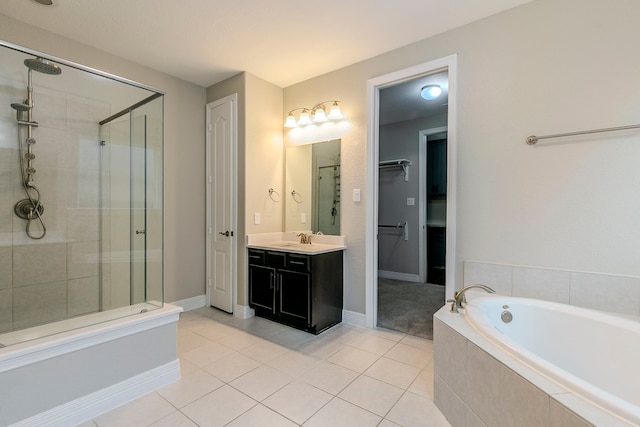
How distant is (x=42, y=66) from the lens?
1981 millimetres

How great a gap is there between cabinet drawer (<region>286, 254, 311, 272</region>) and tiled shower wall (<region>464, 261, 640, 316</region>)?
4.24 ft

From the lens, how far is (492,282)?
2.16 m

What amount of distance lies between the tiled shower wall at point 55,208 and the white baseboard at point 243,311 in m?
1.24

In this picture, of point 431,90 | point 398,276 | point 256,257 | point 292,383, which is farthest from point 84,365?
point 398,276

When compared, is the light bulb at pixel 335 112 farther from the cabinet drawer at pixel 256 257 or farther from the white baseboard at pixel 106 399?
the white baseboard at pixel 106 399

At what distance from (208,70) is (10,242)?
2.24 m

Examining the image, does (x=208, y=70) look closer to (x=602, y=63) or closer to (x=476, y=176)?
(x=476, y=176)

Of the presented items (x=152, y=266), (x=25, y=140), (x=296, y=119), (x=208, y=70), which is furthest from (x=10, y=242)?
(x=296, y=119)

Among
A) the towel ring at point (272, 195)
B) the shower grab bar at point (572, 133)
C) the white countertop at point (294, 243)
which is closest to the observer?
the shower grab bar at point (572, 133)

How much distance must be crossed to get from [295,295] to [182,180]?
1.85 m

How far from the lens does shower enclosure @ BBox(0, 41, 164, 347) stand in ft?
6.82

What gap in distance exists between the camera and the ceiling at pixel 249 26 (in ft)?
6.85

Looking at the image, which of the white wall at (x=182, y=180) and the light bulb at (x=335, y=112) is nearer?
the light bulb at (x=335, y=112)

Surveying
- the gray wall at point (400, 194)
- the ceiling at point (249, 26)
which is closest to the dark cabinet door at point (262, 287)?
the ceiling at point (249, 26)
